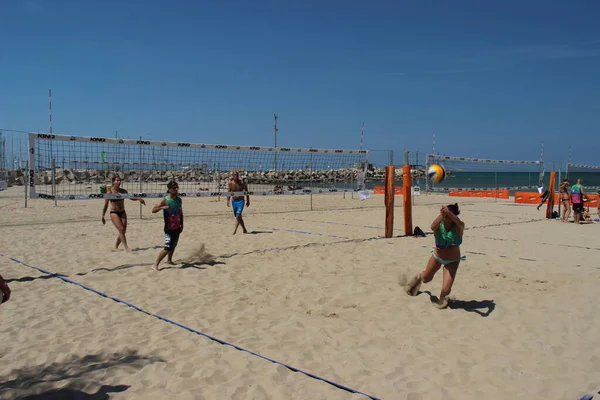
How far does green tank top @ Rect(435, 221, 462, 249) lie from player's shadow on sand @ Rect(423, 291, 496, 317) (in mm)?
625

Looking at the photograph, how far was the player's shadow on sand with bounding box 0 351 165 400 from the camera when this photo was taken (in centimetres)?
294

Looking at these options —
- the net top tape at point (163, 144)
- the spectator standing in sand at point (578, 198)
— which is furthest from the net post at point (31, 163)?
the spectator standing in sand at point (578, 198)

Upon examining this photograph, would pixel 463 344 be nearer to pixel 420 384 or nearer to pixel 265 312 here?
pixel 420 384

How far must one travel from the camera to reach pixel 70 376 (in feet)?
10.4

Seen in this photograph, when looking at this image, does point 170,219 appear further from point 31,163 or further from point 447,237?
point 447,237

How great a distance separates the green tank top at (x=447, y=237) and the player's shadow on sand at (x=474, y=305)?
24.6 inches

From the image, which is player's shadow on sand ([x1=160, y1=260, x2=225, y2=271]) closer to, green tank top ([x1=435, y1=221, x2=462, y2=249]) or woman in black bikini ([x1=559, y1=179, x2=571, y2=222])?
green tank top ([x1=435, y1=221, x2=462, y2=249])

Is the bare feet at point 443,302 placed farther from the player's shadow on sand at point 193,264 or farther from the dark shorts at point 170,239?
the dark shorts at point 170,239

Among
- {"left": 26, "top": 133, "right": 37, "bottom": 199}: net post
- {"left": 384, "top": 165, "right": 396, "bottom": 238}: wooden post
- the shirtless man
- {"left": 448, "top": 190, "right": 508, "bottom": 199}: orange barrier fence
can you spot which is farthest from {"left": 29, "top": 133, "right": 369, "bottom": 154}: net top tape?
{"left": 448, "top": 190, "right": 508, "bottom": 199}: orange barrier fence

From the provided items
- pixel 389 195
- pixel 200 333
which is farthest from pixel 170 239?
pixel 389 195

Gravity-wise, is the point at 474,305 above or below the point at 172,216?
below

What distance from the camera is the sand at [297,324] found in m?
3.12

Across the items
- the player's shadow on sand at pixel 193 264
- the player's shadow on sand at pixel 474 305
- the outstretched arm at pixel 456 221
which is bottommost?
the player's shadow on sand at pixel 474 305

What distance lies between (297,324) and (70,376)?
1830 mm
